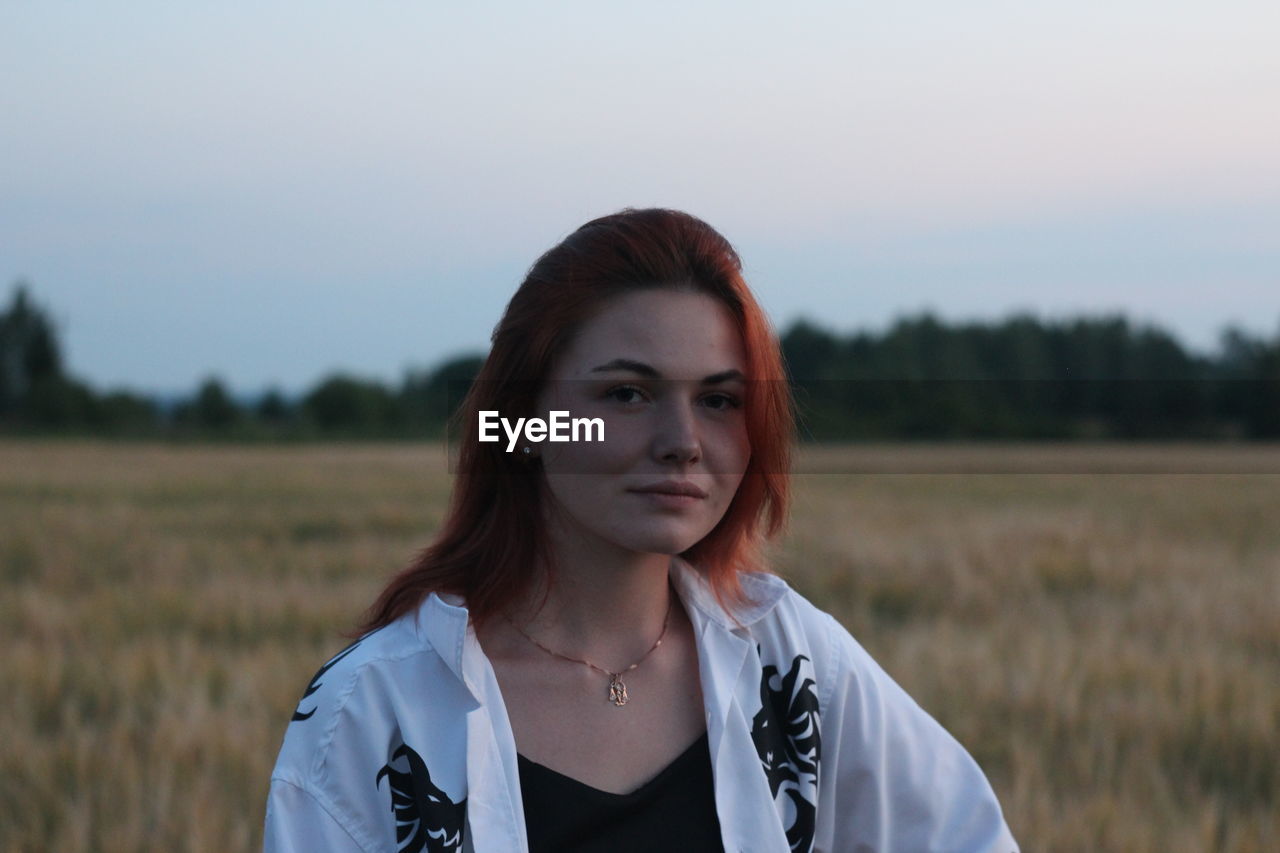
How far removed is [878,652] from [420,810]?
3932 mm

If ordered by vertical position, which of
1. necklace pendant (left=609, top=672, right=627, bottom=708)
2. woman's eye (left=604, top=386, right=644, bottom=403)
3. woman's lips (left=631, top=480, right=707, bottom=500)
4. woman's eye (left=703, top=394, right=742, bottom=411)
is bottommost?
necklace pendant (left=609, top=672, right=627, bottom=708)

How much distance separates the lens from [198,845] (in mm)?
3234

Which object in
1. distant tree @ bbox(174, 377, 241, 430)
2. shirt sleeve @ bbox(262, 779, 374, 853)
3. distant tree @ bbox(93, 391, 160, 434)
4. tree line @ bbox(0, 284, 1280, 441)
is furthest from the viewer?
distant tree @ bbox(174, 377, 241, 430)

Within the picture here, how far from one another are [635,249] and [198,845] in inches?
86.9

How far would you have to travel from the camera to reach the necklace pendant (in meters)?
1.89

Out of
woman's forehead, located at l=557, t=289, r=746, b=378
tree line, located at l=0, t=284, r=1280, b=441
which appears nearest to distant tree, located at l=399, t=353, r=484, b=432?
tree line, located at l=0, t=284, r=1280, b=441

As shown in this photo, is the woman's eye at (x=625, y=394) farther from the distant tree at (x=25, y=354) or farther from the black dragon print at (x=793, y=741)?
the distant tree at (x=25, y=354)

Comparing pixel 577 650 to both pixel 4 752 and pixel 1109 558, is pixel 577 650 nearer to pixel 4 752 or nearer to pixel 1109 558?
pixel 4 752

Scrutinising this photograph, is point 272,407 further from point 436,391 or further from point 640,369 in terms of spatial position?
point 640,369

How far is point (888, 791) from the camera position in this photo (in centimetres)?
188

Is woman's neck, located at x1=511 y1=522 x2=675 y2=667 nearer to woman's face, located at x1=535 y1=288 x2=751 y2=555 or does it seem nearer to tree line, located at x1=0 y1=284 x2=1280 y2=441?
woman's face, located at x1=535 y1=288 x2=751 y2=555

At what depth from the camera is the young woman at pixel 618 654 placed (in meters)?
1.68

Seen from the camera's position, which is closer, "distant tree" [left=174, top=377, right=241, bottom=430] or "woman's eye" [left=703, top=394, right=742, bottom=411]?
"woman's eye" [left=703, top=394, right=742, bottom=411]

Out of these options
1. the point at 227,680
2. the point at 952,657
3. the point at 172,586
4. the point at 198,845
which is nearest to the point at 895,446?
the point at 952,657
